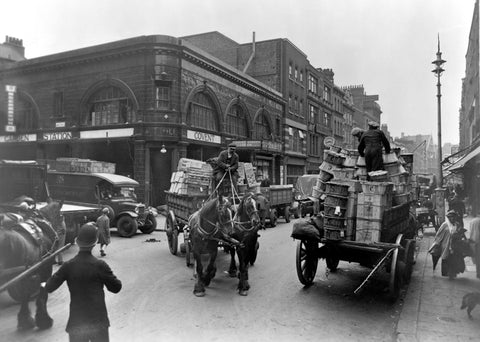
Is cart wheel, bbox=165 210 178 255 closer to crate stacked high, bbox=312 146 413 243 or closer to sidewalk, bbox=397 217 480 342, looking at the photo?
crate stacked high, bbox=312 146 413 243

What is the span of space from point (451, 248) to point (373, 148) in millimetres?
3259

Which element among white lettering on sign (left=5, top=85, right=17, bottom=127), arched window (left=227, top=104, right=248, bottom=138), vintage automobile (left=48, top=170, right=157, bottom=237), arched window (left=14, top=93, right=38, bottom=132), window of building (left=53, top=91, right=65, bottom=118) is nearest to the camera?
white lettering on sign (left=5, top=85, right=17, bottom=127)

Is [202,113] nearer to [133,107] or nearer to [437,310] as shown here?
[133,107]

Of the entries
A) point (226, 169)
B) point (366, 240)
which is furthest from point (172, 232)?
point (366, 240)

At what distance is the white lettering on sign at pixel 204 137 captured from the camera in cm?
A: 2367

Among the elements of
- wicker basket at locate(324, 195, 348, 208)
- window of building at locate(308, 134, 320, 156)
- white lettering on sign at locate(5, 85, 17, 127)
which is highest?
window of building at locate(308, 134, 320, 156)

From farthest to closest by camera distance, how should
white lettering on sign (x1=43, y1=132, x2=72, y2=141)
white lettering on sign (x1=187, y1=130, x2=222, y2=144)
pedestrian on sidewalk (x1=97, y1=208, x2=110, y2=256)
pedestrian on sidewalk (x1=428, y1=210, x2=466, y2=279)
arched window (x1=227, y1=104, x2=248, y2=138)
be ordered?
arched window (x1=227, y1=104, x2=248, y2=138)
white lettering on sign (x1=43, y1=132, x2=72, y2=141)
white lettering on sign (x1=187, y1=130, x2=222, y2=144)
pedestrian on sidewalk (x1=97, y1=208, x2=110, y2=256)
pedestrian on sidewalk (x1=428, y1=210, x2=466, y2=279)

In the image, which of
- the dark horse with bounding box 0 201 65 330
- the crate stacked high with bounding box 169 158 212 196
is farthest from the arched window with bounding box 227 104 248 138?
the dark horse with bounding box 0 201 65 330

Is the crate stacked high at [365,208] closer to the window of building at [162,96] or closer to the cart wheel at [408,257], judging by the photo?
the cart wheel at [408,257]

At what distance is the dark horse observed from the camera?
16.4 feet

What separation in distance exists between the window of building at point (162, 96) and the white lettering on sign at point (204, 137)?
7.84ft

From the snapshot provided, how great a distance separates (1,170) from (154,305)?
10.8 feet

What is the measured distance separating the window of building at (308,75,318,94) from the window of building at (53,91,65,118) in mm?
29232

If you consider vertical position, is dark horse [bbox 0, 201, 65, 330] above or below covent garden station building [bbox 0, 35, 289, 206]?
below
